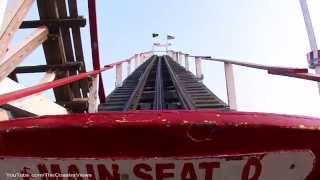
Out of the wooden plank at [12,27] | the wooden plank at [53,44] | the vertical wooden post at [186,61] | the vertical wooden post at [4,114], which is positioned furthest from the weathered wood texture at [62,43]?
the vertical wooden post at [186,61]

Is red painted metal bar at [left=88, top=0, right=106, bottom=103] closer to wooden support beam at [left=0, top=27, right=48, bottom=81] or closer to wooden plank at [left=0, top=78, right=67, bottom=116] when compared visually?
wooden support beam at [left=0, top=27, right=48, bottom=81]

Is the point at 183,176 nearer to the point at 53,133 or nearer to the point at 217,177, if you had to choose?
A: the point at 217,177

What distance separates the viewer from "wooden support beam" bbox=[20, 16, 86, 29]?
19.8 ft

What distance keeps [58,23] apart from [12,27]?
2103 mm

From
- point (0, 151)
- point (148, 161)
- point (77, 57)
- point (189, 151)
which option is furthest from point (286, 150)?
point (77, 57)

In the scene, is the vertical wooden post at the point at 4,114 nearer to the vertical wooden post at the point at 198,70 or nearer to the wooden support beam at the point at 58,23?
the wooden support beam at the point at 58,23

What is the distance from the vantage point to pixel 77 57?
7203mm

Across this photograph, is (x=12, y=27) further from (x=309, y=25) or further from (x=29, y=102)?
(x=309, y=25)

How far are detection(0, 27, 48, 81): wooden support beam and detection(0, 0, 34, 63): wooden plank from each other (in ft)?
0.74

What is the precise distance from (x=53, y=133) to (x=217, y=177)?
0.54 meters

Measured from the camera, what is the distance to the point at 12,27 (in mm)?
4055

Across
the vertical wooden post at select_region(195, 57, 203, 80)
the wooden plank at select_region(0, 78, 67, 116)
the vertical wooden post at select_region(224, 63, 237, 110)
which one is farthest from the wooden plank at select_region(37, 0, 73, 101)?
the vertical wooden post at select_region(195, 57, 203, 80)

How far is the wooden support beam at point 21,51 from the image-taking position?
4156 millimetres

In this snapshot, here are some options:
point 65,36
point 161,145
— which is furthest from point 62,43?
point 161,145
